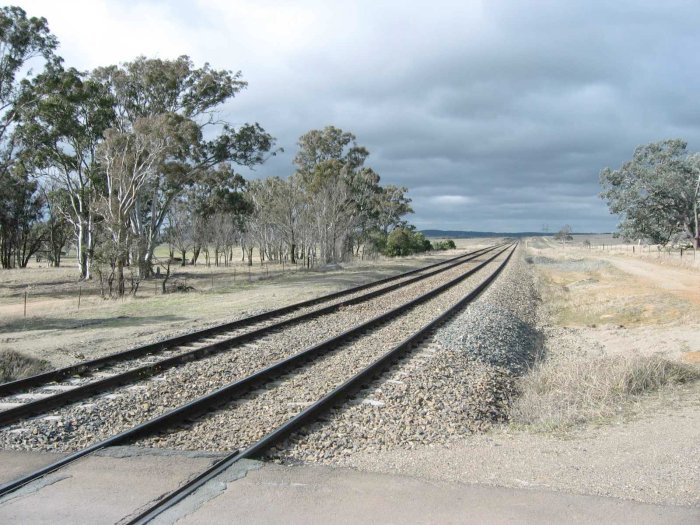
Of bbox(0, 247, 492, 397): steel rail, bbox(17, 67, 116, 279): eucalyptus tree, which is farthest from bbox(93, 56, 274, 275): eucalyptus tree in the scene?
bbox(0, 247, 492, 397): steel rail

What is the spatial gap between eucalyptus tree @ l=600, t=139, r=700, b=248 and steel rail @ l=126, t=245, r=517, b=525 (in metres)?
43.6

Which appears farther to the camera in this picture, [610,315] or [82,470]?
[610,315]

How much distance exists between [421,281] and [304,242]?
32350 millimetres

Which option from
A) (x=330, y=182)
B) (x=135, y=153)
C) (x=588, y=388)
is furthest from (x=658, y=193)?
(x=588, y=388)

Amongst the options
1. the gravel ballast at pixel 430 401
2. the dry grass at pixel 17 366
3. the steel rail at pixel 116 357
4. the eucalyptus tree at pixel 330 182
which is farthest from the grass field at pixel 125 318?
the eucalyptus tree at pixel 330 182

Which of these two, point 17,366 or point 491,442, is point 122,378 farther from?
point 491,442

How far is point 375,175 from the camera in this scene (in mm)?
66875

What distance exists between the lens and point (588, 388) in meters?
8.16

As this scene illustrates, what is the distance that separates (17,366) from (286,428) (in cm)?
596

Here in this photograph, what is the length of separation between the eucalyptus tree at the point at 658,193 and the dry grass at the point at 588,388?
43792 mm

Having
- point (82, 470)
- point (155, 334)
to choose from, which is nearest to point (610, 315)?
point (155, 334)

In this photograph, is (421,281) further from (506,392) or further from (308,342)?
(506,392)

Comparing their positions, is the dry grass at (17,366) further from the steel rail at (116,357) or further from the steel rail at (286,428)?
the steel rail at (286,428)

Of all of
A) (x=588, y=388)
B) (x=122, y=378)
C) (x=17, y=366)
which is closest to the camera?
(x=588, y=388)
